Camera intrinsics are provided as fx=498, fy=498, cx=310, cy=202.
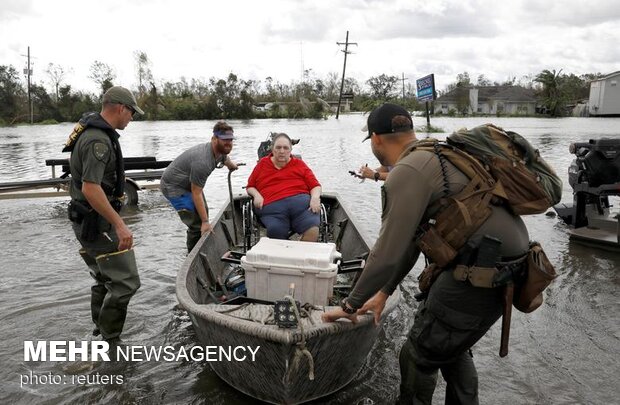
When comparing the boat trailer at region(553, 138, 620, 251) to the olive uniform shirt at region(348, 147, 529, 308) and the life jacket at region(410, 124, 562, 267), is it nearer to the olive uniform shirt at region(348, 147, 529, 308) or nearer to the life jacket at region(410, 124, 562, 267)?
the life jacket at region(410, 124, 562, 267)

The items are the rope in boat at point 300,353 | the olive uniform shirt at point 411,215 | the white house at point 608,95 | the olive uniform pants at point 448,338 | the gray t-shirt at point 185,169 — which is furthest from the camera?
the white house at point 608,95

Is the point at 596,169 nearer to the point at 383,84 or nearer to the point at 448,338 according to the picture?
the point at 448,338

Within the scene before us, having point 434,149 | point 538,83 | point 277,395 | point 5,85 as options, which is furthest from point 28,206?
point 538,83

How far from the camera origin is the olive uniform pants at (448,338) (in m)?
2.62

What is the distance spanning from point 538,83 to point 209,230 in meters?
88.0

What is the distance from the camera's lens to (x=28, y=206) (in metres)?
12.0

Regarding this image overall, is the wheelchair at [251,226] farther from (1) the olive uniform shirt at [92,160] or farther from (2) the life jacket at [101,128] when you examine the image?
(1) the olive uniform shirt at [92,160]

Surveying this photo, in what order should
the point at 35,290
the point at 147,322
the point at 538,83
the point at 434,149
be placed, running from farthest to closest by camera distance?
the point at 538,83 → the point at 35,290 → the point at 147,322 → the point at 434,149

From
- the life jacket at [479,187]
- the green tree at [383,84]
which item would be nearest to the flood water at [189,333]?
the life jacket at [479,187]

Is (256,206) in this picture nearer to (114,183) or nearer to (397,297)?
(114,183)

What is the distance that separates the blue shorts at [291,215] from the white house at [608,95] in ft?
230

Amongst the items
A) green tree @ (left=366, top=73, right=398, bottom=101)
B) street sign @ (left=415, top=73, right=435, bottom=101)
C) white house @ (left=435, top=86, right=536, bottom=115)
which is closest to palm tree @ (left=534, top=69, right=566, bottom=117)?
white house @ (left=435, top=86, right=536, bottom=115)

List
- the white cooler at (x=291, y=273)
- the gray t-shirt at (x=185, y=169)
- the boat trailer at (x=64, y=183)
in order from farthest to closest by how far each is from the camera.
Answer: the boat trailer at (x=64, y=183) → the gray t-shirt at (x=185, y=169) → the white cooler at (x=291, y=273)

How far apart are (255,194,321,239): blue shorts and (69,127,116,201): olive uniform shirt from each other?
2193mm
